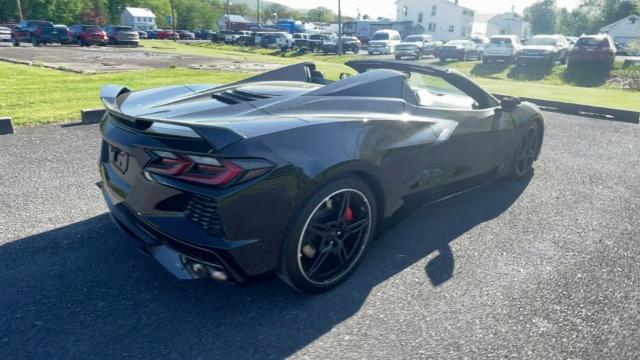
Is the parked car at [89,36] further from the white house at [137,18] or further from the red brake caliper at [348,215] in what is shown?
the white house at [137,18]

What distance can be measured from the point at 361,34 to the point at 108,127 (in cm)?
5654

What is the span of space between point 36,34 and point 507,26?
7462cm

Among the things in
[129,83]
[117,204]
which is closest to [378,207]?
[117,204]

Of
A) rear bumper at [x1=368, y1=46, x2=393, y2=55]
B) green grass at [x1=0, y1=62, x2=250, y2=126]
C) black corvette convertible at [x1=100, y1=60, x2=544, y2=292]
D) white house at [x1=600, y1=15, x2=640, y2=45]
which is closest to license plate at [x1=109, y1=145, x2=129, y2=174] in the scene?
black corvette convertible at [x1=100, y1=60, x2=544, y2=292]

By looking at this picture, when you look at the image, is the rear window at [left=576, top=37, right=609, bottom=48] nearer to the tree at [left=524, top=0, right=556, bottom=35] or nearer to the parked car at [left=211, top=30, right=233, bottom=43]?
the parked car at [left=211, top=30, right=233, bottom=43]

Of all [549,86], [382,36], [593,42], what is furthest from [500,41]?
[382,36]

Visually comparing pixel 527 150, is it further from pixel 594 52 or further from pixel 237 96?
pixel 594 52

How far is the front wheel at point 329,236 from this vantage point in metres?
2.47

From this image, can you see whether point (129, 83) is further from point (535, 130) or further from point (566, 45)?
point (566, 45)

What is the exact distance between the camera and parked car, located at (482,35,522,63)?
22.1 meters

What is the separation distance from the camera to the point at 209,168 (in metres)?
2.18

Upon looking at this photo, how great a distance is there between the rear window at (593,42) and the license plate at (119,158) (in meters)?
21.0

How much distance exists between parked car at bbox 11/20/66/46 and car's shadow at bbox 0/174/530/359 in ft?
112

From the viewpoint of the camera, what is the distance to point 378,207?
299 cm
